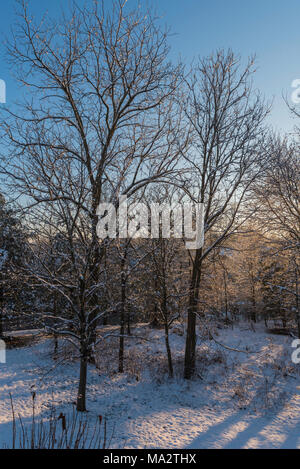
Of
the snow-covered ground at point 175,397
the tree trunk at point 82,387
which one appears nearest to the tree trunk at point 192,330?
the snow-covered ground at point 175,397

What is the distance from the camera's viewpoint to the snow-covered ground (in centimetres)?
621

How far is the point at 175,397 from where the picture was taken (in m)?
8.91

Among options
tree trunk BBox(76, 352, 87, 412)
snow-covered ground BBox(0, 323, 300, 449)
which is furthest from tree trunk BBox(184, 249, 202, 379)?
tree trunk BBox(76, 352, 87, 412)

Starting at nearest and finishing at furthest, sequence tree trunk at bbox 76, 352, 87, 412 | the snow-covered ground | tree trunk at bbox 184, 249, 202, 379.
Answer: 1. the snow-covered ground
2. tree trunk at bbox 76, 352, 87, 412
3. tree trunk at bbox 184, 249, 202, 379

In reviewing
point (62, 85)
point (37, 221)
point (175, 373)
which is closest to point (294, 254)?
point (175, 373)

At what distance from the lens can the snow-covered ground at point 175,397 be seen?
6211mm

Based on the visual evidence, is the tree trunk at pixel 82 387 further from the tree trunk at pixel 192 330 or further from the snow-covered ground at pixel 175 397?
the tree trunk at pixel 192 330

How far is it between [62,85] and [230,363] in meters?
13.7

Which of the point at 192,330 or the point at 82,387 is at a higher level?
the point at 192,330

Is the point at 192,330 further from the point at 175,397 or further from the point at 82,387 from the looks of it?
the point at 82,387

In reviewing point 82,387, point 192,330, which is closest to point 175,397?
point 192,330

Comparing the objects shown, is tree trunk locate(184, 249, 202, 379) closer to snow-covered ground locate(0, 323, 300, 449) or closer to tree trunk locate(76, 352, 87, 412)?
snow-covered ground locate(0, 323, 300, 449)
